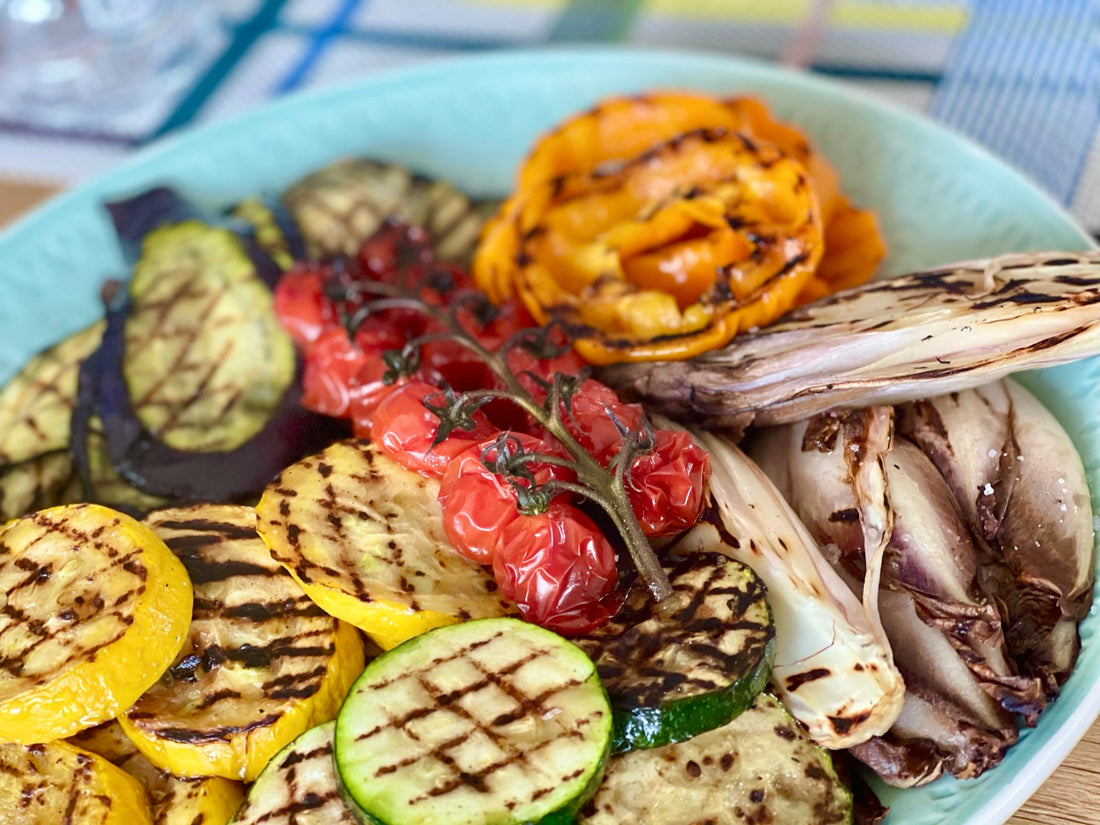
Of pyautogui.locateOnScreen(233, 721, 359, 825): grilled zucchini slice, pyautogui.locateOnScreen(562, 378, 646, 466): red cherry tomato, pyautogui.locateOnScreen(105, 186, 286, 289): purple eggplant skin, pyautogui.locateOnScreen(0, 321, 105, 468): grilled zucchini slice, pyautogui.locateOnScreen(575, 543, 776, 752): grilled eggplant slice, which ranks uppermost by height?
pyautogui.locateOnScreen(105, 186, 286, 289): purple eggplant skin

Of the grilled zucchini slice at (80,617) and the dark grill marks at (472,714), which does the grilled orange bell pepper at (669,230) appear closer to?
the dark grill marks at (472,714)

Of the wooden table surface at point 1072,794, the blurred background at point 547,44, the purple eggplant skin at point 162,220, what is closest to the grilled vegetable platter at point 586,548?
the wooden table surface at point 1072,794

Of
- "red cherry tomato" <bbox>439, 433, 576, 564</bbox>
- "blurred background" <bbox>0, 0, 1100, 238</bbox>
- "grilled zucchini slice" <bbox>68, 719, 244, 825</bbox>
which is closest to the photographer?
"grilled zucchini slice" <bbox>68, 719, 244, 825</bbox>

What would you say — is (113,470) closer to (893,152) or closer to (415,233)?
(415,233)

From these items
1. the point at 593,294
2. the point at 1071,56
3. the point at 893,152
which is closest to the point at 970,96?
the point at 1071,56

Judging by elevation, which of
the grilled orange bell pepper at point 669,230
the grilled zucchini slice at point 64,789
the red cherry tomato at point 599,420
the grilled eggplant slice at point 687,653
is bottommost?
the grilled zucchini slice at point 64,789

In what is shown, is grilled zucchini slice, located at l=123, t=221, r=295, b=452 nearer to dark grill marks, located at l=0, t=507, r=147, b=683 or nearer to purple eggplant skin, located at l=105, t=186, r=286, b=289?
purple eggplant skin, located at l=105, t=186, r=286, b=289

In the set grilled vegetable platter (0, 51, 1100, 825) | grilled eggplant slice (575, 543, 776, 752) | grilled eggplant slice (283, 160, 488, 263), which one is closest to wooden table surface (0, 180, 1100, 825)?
grilled vegetable platter (0, 51, 1100, 825)
